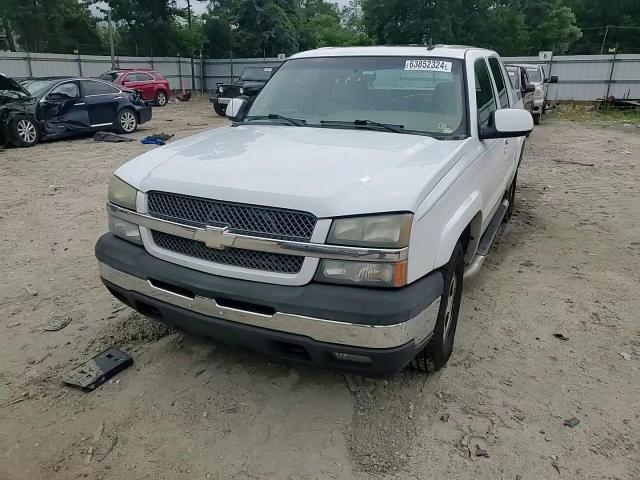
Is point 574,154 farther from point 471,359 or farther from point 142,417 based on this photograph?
point 142,417

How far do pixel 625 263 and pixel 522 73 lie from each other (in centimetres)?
1011

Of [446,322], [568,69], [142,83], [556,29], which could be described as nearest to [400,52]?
[446,322]

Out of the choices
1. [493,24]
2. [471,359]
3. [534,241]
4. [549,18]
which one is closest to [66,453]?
[471,359]

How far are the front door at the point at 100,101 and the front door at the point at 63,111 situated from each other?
17cm

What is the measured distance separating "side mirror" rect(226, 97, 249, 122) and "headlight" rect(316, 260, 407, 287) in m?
2.17

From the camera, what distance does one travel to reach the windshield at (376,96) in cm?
338

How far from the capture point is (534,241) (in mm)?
5434

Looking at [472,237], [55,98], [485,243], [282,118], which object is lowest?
[485,243]

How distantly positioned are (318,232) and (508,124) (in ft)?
5.75

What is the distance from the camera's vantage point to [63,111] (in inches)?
460

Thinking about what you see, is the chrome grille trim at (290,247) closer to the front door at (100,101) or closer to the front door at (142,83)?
the front door at (100,101)

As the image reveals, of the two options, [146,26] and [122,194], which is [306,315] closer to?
[122,194]

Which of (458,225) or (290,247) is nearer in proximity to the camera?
(290,247)

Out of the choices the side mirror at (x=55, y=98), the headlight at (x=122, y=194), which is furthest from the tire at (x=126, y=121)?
the headlight at (x=122, y=194)
